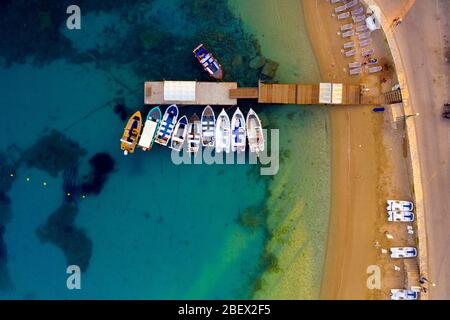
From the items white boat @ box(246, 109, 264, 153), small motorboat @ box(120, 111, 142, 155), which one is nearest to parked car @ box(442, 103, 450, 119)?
white boat @ box(246, 109, 264, 153)

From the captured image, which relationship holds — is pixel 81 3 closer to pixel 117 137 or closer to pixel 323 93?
pixel 117 137

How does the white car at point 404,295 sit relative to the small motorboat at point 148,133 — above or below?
below

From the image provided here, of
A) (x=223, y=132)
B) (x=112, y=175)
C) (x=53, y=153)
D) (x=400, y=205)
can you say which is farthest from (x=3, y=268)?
(x=400, y=205)

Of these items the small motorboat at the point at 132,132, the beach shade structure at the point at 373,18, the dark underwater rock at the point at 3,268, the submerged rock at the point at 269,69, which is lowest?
the dark underwater rock at the point at 3,268

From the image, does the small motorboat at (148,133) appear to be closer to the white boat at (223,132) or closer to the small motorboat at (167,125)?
the small motorboat at (167,125)

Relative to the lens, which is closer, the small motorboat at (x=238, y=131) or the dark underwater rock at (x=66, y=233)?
the small motorboat at (x=238, y=131)

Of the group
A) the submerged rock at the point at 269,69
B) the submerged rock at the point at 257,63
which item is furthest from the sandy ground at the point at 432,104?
the submerged rock at the point at 257,63

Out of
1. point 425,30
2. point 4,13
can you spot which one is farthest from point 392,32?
point 4,13
